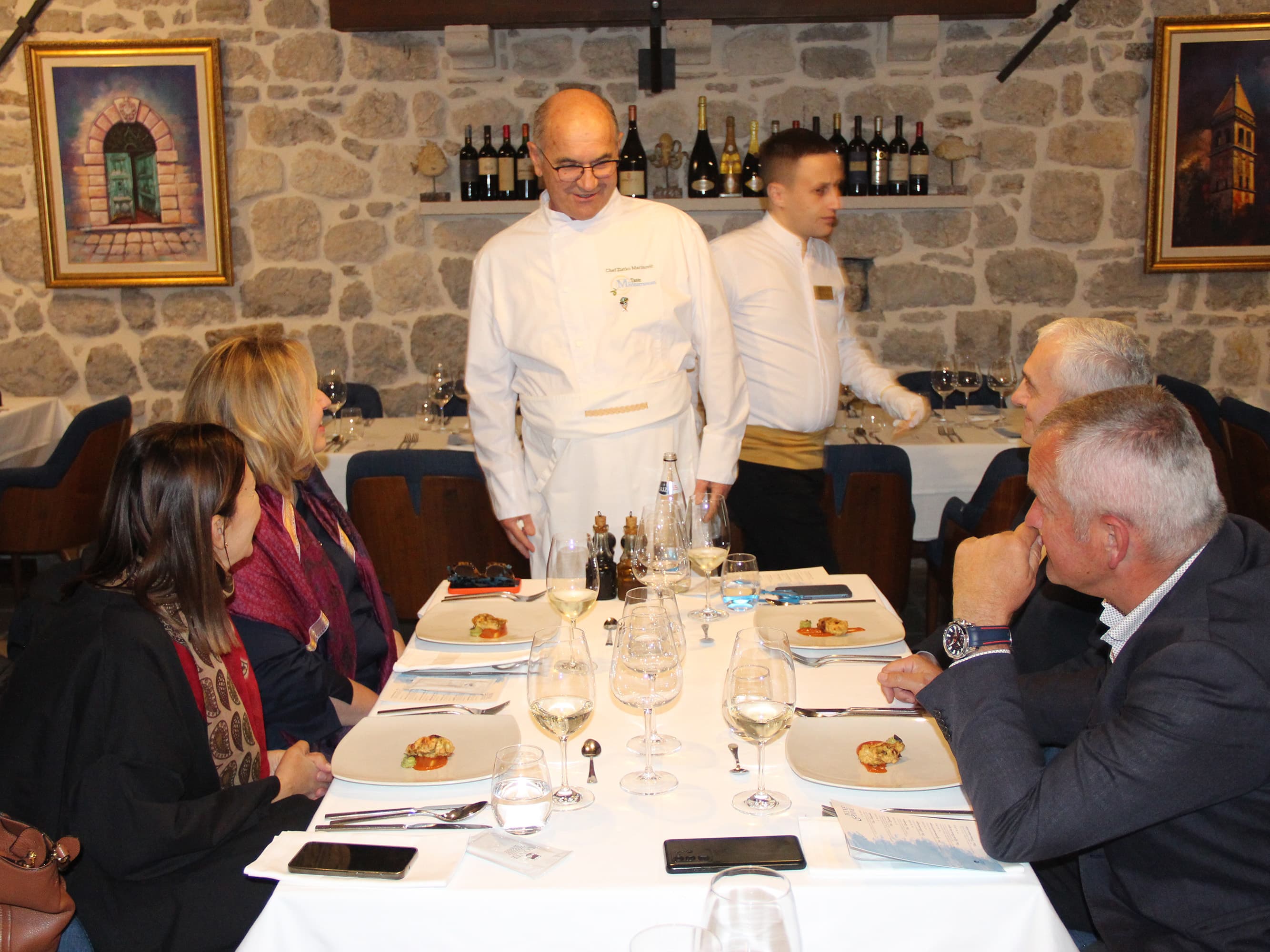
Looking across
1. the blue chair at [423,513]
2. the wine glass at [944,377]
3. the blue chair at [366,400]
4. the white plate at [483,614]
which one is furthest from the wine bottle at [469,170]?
the white plate at [483,614]

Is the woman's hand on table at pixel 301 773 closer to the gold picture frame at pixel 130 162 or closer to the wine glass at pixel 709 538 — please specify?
the wine glass at pixel 709 538

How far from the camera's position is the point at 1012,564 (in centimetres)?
169

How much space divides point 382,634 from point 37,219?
4272mm

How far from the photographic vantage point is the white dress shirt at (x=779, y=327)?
3.58 meters

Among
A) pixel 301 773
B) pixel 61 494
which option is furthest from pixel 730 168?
pixel 301 773

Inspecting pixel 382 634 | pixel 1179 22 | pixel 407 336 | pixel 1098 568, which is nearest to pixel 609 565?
pixel 382 634

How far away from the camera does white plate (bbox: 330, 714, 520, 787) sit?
5.17 feet

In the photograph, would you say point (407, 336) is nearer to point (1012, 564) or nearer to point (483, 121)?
point (483, 121)

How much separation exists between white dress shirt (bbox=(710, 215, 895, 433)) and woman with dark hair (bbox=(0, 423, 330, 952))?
6.74 ft

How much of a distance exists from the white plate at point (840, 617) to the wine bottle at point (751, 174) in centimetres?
368

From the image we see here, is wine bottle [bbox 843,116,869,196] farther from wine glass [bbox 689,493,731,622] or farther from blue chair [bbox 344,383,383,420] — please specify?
wine glass [bbox 689,493,731,622]

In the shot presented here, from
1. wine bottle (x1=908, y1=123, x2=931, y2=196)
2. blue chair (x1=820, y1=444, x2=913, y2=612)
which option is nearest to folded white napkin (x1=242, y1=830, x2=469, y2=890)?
blue chair (x1=820, y1=444, x2=913, y2=612)

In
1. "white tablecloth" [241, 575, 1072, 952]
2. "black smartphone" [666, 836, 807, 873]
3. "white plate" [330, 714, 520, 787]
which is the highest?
"white plate" [330, 714, 520, 787]

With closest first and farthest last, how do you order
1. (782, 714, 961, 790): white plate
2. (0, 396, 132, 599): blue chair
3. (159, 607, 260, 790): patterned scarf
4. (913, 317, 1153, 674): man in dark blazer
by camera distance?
(782, 714, 961, 790): white plate < (159, 607, 260, 790): patterned scarf < (913, 317, 1153, 674): man in dark blazer < (0, 396, 132, 599): blue chair
